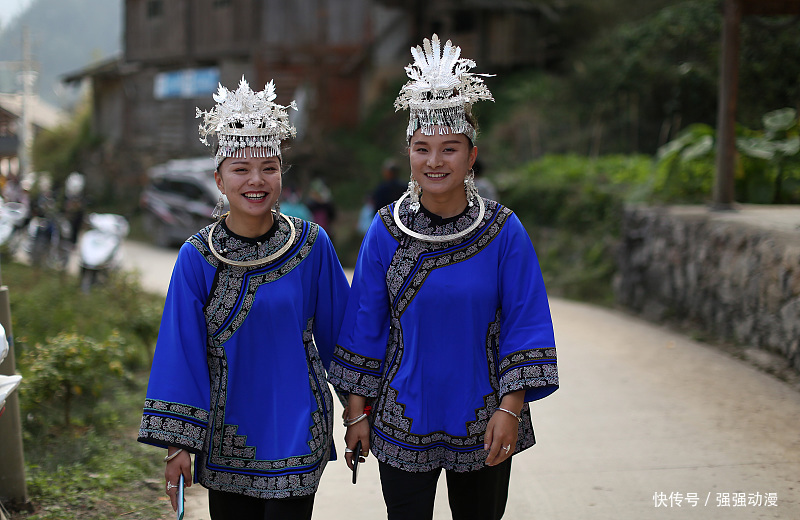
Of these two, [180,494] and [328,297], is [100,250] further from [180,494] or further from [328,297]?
[180,494]

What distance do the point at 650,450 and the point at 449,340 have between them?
7.55 ft

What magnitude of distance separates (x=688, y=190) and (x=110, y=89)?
21.5 meters

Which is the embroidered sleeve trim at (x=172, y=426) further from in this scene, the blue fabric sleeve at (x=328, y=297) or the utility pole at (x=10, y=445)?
the utility pole at (x=10, y=445)

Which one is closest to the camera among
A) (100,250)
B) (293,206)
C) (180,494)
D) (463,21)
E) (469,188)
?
(180,494)

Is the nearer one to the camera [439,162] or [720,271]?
[439,162]

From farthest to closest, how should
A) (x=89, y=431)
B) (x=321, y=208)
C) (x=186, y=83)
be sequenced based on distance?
(x=186, y=83) → (x=321, y=208) → (x=89, y=431)

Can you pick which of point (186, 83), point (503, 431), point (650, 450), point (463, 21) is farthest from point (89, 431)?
point (186, 83)

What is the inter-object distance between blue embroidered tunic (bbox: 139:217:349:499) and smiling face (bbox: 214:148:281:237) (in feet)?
0.22

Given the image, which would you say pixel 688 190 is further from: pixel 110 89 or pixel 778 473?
pixel 110 89

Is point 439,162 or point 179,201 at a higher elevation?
point 439,162

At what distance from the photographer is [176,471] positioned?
2473mm

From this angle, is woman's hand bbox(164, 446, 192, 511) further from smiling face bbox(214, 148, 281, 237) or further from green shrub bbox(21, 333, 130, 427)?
green shrub bbox(21, 333, 130, 427)

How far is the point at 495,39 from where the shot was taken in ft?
66.6

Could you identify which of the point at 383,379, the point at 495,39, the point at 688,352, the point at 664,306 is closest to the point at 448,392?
the point at 383,379
